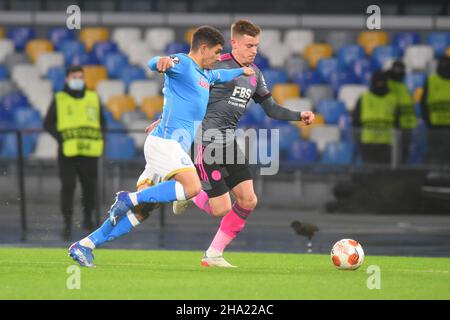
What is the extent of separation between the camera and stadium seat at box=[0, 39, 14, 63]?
77.0ft

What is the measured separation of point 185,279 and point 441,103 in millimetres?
10591

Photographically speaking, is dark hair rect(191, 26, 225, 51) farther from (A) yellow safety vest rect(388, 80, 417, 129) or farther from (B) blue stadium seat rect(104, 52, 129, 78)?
(B) blue stadium seat rect(104, 52, 129, 78)

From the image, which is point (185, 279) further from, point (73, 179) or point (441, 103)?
point (441, 103)

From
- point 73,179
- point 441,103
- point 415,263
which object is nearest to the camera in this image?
point 415,263

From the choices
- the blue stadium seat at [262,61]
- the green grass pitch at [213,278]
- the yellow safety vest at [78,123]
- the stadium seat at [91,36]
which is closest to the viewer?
the green grass pitch at [213,278]

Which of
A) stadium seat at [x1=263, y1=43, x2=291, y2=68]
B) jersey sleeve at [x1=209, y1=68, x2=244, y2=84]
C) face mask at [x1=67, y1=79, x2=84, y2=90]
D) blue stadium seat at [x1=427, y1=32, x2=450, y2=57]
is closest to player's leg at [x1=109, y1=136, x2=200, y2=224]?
jersey sleeve at [x1=209, y1=68, x2=244, y2=84]

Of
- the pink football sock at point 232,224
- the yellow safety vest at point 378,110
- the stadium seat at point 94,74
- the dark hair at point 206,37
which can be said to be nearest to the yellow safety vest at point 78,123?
the pink football sock at point 232,224

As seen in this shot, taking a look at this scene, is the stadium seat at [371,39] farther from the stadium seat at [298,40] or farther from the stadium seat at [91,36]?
the stadium seat at [91,36]

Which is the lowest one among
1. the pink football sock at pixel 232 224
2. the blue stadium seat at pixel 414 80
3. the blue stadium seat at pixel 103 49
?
the pink football sock at pixel 232 224

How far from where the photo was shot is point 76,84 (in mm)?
16250

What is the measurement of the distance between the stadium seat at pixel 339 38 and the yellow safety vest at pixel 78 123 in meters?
8.02

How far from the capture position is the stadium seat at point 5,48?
23.5 m

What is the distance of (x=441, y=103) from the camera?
781 inches
